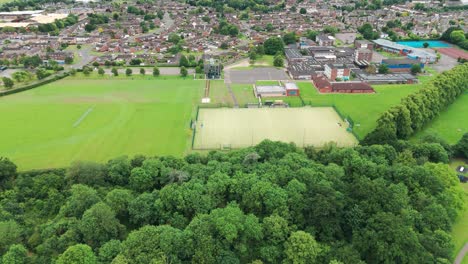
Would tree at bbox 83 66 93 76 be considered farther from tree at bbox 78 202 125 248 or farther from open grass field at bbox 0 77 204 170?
tree at bbox 78 202 125 248

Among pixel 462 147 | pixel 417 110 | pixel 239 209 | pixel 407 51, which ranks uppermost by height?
pixel 407 51

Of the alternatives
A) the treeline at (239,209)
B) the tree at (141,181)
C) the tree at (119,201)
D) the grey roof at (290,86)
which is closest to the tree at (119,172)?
the treeline at (239,209)

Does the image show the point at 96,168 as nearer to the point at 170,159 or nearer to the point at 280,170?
the point at 170,159

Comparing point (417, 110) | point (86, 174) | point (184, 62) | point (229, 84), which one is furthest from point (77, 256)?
point (184, 62)

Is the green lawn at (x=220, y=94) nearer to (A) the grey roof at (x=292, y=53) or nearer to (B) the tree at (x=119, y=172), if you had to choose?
(A) the grey roof at (x=292, y=53)

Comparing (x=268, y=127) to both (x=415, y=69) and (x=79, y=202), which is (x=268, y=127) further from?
(x=415, y=69)
